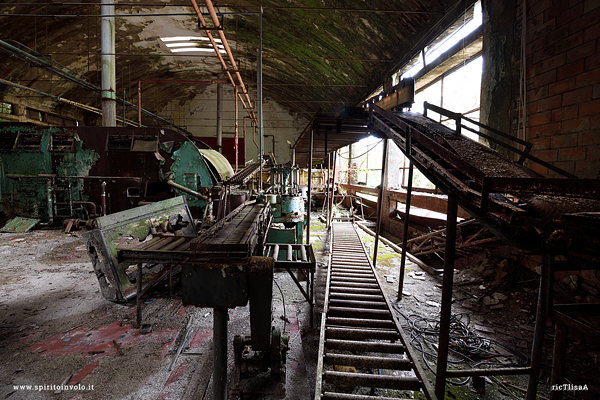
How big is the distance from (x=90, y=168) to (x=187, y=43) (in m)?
8.68

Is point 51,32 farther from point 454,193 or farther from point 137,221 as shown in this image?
point 454,193

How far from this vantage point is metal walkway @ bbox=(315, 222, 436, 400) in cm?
231

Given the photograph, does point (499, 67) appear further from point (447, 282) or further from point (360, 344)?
point (360, 344)

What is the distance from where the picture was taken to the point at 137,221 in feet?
12.7

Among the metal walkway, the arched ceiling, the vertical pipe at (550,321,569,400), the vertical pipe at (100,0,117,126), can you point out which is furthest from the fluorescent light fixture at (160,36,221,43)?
the vertical pipe at (550,321,569,400)

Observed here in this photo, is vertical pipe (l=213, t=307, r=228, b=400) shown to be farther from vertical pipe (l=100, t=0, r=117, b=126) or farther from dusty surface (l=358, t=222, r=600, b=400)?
vertical pipe (l=100, t=0, r=117, b=126)

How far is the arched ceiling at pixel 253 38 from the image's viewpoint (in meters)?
6.62

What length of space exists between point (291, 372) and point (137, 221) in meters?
2.99

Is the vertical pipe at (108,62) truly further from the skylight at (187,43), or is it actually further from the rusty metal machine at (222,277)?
the rusty metal machine at (222,277)

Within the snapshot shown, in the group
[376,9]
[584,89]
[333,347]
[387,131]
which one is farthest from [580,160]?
[376,9]

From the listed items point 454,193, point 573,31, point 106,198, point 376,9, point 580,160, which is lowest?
point 106,198

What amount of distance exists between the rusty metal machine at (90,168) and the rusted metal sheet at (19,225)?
20 centimetres

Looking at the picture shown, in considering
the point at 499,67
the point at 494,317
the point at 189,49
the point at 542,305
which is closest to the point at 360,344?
the point at 542,305

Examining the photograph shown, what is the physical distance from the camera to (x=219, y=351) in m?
1.95
